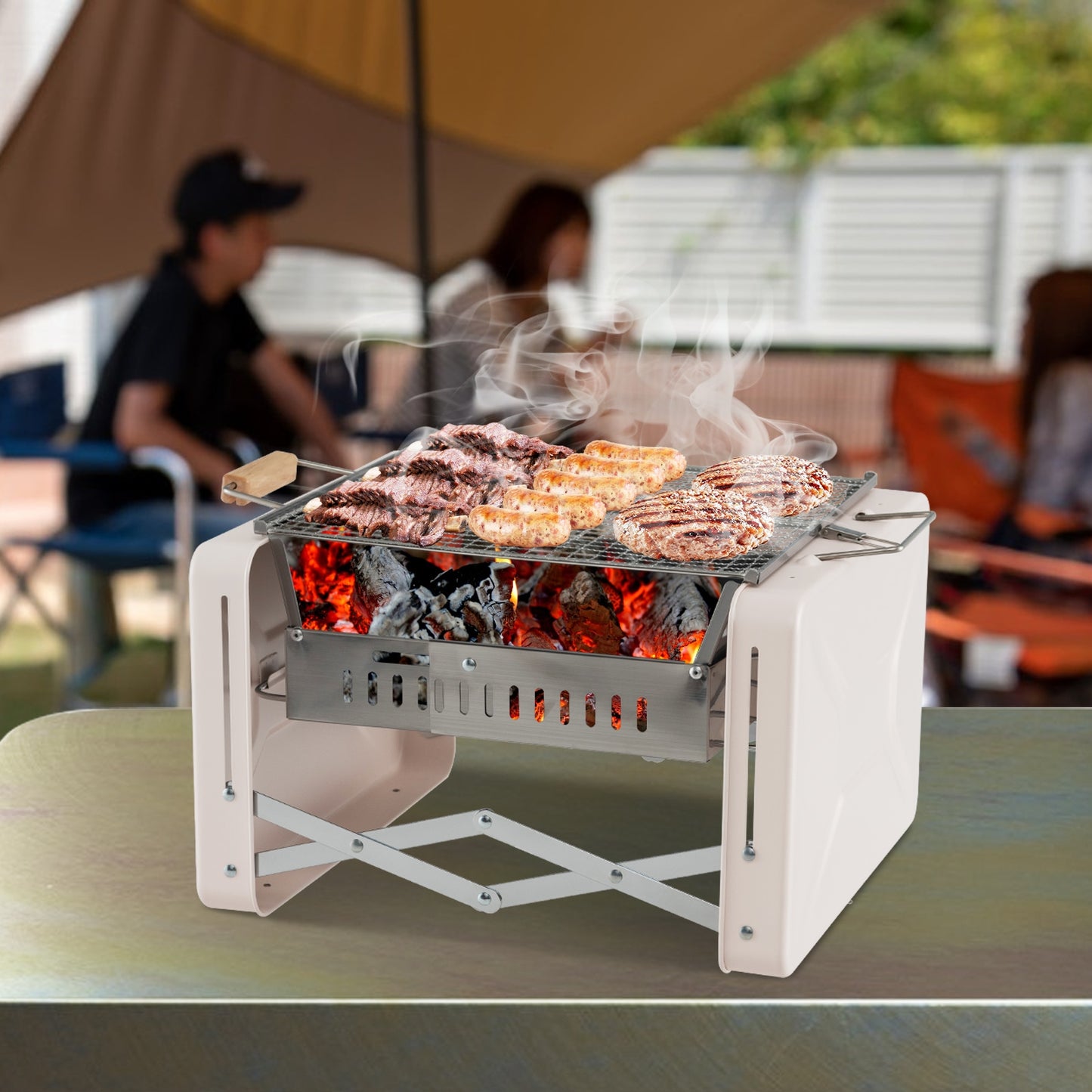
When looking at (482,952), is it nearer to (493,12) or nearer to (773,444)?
(773,444)

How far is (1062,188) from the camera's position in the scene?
7625mm

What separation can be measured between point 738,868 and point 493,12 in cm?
364

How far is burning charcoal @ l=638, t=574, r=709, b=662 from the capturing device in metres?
1.22

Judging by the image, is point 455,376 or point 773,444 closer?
point 773,444

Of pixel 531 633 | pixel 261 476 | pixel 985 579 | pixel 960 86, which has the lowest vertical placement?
pixel 985 579

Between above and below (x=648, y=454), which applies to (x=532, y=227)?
above

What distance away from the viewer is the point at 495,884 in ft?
4.38

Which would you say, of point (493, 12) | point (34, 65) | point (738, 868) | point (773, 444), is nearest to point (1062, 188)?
point (493, 12)

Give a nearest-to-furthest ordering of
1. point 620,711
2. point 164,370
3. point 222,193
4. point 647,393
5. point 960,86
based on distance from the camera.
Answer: point 620,711, point 647,393, point 164,370, point 222,193, point 960,86

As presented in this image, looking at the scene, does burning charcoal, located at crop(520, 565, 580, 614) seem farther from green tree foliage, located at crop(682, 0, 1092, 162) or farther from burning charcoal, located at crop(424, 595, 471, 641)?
green tree foliage, located at crop(682, 0, 1092, 162)

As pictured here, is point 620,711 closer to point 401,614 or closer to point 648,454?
point 401,614

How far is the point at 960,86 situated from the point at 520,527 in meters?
8.84

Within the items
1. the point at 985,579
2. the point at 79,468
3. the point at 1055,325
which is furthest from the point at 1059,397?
the point at 79,468

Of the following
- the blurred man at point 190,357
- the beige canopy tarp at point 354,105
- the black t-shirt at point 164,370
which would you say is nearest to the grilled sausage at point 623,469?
the blurred man at point 190,357
